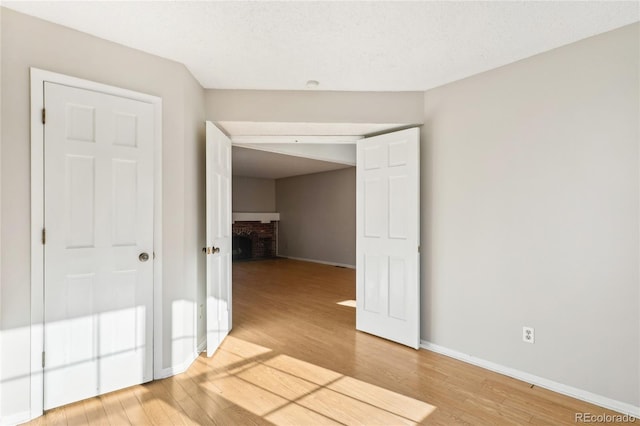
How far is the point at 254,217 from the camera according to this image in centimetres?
963

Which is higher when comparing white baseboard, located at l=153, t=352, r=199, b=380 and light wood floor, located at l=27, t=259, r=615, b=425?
white baseboard, located at l=153, t=352, r=199, b=380

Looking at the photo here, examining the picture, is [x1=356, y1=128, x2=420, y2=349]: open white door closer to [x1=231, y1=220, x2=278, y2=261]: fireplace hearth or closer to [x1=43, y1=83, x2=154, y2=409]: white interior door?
[x1=43, y1=83, x2=154, y2=409]: white interior door

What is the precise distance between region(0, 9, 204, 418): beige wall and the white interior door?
11cm

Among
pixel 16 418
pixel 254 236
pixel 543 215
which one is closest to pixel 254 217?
pixel 254 236

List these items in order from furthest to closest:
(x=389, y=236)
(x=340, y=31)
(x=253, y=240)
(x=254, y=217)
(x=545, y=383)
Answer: (x=253, y=240) → (x=254, y=217) → (x=389, y=236) → (x=545, y=383) → (x=340, y=31)

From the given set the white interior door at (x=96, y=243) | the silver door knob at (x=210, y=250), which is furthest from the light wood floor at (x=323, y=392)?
the silver door knob at (x=210, y=250)

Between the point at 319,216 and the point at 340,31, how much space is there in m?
6.92

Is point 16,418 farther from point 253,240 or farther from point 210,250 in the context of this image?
point 253,240

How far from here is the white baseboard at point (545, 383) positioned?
2115 millimetres

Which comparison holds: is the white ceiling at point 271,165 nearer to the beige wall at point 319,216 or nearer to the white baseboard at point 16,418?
the beige wall at point 319,216

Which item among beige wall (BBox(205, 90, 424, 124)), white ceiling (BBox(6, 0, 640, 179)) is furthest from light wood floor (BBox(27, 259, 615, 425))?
white ceiling (BBox(6, 0, 640, 179))

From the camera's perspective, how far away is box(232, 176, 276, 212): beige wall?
31.6 ft

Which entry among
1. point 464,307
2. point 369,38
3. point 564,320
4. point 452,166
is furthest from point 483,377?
point 369,38

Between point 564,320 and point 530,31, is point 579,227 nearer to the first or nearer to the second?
point 564,320
